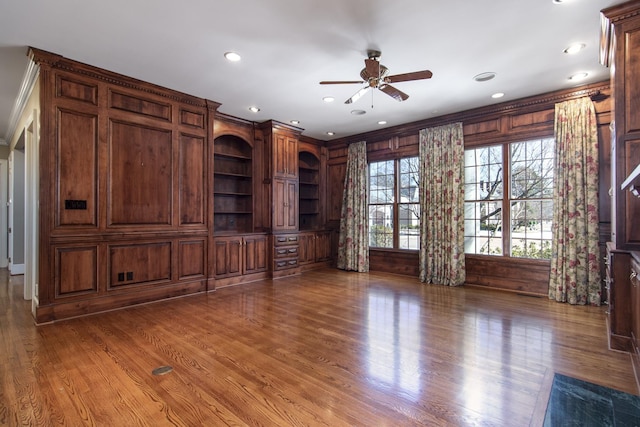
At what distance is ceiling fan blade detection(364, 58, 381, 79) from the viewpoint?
10.5ft

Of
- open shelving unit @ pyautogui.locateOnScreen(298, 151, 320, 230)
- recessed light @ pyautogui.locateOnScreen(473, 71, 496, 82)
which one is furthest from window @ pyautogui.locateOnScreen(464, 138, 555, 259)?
open shelving unit @ pyautogui.locateOnScreen(298, 151, 320, 230)

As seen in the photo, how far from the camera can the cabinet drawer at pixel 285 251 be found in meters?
6.00

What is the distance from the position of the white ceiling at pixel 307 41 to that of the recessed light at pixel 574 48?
5 centimetres

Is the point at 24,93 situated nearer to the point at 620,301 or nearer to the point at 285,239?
the point at 285,239

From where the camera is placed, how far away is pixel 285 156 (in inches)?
247

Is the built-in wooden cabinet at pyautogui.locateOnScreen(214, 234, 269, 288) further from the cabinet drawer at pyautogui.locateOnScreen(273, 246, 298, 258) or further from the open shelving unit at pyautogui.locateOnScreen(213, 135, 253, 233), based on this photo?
the open shelving unit at pyautogui.locateOnScreen(213, 135, 253, 233)

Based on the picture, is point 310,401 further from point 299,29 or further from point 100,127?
point 100,127

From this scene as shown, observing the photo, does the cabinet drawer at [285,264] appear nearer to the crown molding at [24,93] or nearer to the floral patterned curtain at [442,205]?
the floral patterned curtain at [442,205]

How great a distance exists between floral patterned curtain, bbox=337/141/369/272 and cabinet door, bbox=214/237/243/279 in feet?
7.99

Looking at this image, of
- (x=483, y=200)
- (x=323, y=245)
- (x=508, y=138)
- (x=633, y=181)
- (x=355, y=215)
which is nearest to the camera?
(x=633, y=181)

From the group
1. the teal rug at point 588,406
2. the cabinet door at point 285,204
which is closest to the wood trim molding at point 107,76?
the cabinet door at point 285,204

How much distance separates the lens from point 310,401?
1.98m

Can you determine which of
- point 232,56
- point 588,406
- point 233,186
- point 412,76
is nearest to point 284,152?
point 233,186

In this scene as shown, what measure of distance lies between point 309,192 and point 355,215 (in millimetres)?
1404
